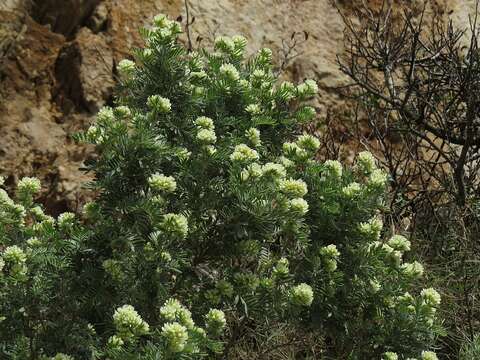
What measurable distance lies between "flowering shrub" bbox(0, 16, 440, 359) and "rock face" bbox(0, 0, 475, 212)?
138 centimetres

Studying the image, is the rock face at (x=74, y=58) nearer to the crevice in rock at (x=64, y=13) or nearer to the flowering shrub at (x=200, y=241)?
the crevice in rock at (x=64, y=13)

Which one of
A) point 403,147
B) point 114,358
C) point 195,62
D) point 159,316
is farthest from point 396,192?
point 114,358

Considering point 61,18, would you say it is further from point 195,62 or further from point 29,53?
point 195,62

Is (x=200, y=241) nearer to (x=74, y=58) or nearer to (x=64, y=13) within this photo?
(x=74, y=58)

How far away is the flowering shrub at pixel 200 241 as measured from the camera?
3402mm

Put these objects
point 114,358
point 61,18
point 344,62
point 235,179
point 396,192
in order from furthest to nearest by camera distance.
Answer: point 344,62
point 61,18
point 396,192
point 235,179
point 114,358

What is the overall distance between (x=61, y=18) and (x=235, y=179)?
114 inches

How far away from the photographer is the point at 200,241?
12.3ft

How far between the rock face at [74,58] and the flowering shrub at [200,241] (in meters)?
1.38

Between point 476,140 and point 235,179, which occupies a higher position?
point 476,140


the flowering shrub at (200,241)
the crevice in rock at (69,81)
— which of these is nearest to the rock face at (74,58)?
the crevice in rock at (69,81)

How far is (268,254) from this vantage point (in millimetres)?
3732

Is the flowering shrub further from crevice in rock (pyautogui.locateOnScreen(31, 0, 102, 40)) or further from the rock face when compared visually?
crevice in rock (pyautogui.locateOnScreen(31, 0, 102, 40))

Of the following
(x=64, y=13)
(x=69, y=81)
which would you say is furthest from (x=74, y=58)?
(x=64, y=13)
